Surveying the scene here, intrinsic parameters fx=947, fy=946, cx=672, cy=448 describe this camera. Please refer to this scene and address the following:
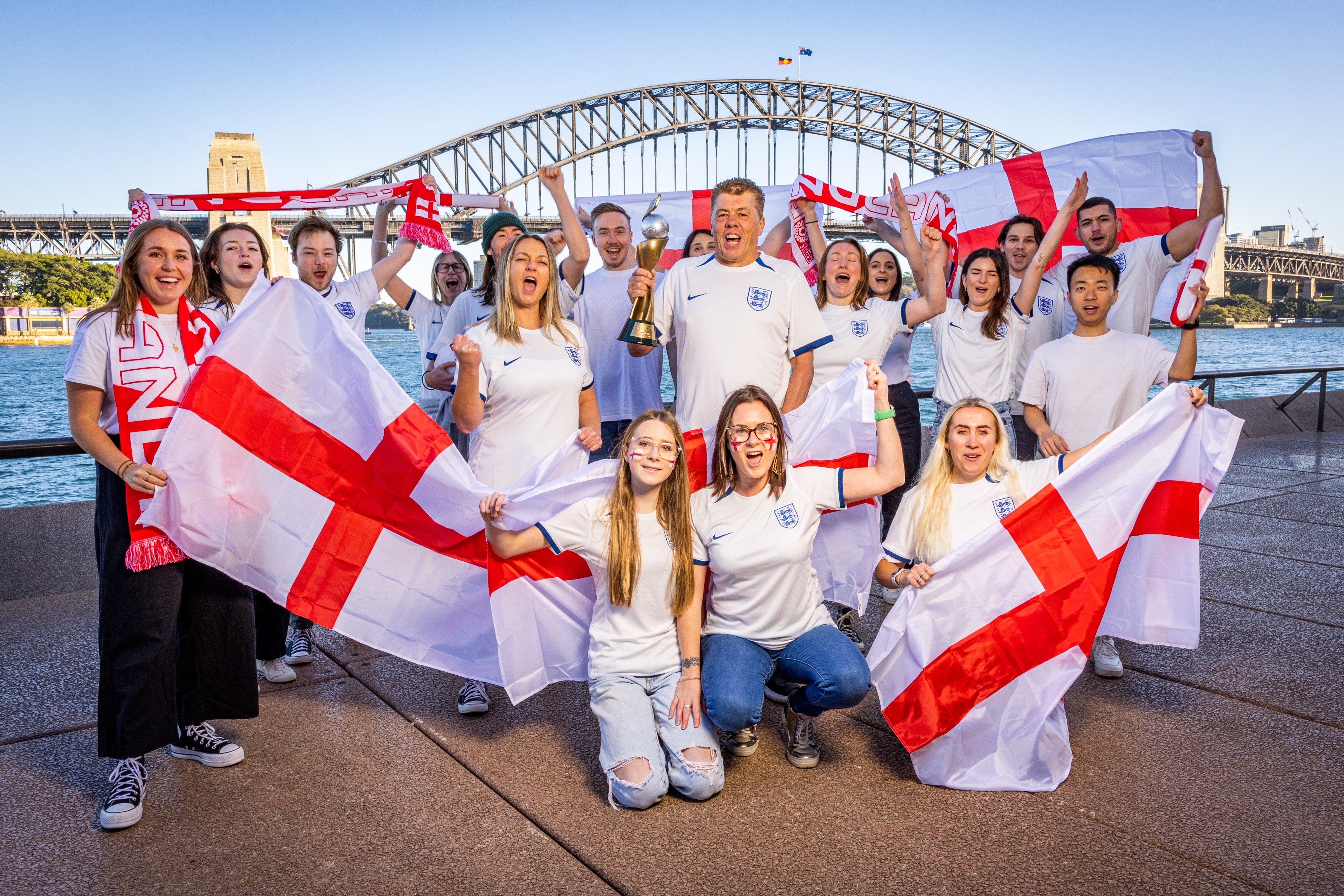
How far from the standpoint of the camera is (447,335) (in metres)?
3.78

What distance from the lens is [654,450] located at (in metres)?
2.79

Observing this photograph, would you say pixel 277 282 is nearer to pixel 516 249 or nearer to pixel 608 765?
pixel 516 249

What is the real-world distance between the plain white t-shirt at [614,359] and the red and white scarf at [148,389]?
179cm

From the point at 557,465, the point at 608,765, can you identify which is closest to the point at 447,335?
the point at 557,465

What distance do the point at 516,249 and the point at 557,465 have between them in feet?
2.46

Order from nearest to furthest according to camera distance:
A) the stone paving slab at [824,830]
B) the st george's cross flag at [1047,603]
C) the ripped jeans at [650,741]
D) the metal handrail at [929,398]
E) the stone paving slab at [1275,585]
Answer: the stone paving slab at [824,830], the ripped jeans at [650,741], the st george's cross flag at [1047,603], the stone paving slab at [1275,585], the metal handrail at [929,398]

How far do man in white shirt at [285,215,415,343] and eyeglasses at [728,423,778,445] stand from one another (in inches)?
70.7

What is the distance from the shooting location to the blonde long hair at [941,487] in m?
2.96

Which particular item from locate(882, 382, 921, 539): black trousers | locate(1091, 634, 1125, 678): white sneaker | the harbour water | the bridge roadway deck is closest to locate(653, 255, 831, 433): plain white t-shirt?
locate(882, 382, 921, 539): black trousers

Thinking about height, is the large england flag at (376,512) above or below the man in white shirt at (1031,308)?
below

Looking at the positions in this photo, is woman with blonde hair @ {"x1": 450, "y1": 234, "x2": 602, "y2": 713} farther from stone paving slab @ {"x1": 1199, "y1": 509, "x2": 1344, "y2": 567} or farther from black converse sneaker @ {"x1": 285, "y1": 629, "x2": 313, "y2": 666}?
stone paving slab @ {"x1": 1199, "y1": 509, "x2": 1344, "y2": 567}

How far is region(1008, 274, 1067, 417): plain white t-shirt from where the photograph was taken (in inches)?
161

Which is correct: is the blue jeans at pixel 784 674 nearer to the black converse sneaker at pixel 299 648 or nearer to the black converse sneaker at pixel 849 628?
the black converse sneaker at pixel 849 628

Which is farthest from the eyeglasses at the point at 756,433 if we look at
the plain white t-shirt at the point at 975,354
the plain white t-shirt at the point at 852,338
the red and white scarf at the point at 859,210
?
the red and white scarf at the point at 859,210
